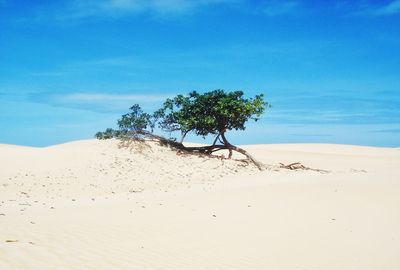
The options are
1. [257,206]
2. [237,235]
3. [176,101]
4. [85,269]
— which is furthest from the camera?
[176,101]

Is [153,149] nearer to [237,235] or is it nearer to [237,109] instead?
[237,109]

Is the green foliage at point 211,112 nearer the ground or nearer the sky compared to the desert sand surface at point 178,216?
nearer the sky

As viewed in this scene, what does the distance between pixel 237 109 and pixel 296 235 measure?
13867 millimetres

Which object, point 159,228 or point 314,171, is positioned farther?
point 314,171

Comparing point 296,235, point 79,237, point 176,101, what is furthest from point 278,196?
point 176,101

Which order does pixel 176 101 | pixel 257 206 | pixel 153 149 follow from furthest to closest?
pixel 176 101 → pixel 153 149 → pixel 257 206

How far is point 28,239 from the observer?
24.6 ft

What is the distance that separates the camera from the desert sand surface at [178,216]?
22.8 ft

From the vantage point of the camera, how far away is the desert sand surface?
6.96 m

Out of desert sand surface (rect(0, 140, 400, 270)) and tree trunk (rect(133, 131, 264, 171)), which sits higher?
tree trunk (rect(133, 131, 264, 171))

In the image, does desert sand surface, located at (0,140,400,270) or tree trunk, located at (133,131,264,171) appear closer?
desert sand surface, located at (0,140,400,270)

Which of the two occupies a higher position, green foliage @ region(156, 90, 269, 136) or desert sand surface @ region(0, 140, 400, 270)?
green foliage @ region(156, 90, 269, 136)

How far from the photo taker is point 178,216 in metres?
10.6

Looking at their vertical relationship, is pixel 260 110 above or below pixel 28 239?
above
